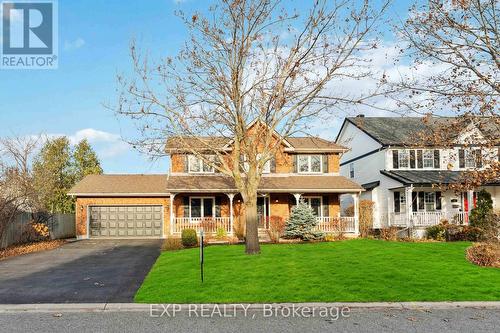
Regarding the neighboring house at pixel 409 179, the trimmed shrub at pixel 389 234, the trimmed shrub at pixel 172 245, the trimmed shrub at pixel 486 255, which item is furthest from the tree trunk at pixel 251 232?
the neighboring house at pixel 409 179

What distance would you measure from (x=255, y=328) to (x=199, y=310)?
1731 mm

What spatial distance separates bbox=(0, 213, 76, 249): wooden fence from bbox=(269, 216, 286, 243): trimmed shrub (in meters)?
13.1

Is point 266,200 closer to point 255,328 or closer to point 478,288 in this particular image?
point 478,288

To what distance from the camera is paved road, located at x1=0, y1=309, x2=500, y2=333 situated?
7629 mm

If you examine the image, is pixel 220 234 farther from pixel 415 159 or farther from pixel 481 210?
pixel 415 159

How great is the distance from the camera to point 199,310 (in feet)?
29.4

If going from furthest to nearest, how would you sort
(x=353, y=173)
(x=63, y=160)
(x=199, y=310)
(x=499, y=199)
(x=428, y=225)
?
(x=63, y=160)
(x=353, y=173)
(x=499, y=199)
(x=428, y=225)
(x=199, y=310)

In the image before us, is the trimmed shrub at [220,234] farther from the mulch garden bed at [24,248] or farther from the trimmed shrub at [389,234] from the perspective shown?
the trimmed shrub at [389,234]

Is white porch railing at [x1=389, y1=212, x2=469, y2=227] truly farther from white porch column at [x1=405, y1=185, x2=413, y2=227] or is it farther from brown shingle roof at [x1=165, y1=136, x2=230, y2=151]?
brown shingle roof at [x1=165, y1=136, x2=230, y2=151]

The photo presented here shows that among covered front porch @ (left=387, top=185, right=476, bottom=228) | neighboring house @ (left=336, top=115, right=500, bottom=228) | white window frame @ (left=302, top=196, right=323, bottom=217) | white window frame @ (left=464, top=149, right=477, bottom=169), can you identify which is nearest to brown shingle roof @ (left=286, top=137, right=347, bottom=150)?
neighboring house @ (left=336, top=115, right=500, bottom=228)

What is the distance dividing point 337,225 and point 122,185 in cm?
1465

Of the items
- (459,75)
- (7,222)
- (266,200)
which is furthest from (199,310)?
(266,200)

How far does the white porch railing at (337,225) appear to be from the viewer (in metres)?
26.0

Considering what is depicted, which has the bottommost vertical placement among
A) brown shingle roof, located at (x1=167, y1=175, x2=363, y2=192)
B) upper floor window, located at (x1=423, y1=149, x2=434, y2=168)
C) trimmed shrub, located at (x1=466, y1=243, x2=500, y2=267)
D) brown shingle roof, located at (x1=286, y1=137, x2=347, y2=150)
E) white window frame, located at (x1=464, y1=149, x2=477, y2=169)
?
trimmed shrub, located at (x1=466, y1=243, x2=500, y2=267)
